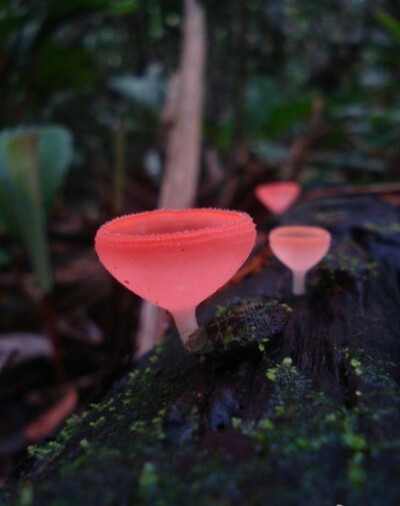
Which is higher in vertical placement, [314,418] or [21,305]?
[314,418]

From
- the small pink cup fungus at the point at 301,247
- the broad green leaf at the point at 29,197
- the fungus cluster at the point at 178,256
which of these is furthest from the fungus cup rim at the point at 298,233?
the broad green leaf at the point at 29,197

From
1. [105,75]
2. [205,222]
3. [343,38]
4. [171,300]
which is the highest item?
[343,38]

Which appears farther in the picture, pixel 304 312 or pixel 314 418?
pixel 304 312

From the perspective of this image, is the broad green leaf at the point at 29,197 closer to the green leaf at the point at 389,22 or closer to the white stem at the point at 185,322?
the white stem at the point at 185,322

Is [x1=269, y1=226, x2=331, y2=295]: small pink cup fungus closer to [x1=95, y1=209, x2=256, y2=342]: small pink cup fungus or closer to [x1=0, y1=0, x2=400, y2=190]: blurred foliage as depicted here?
[x1=95, y1=209, x2=256, y2=342]: small pink cup fungus

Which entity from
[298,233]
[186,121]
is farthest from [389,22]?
[298,233]

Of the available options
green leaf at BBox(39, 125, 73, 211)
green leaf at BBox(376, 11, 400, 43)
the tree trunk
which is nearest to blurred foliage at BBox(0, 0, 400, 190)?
green leaf at BBox(376, 11, 400, 43)

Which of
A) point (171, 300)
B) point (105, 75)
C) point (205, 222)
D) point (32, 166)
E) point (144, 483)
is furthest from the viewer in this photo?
point (105, 75)

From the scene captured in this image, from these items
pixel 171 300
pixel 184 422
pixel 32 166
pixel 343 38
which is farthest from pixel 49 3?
pixel 343 38

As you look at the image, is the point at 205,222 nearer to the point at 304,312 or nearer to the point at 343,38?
the point at 304,312
